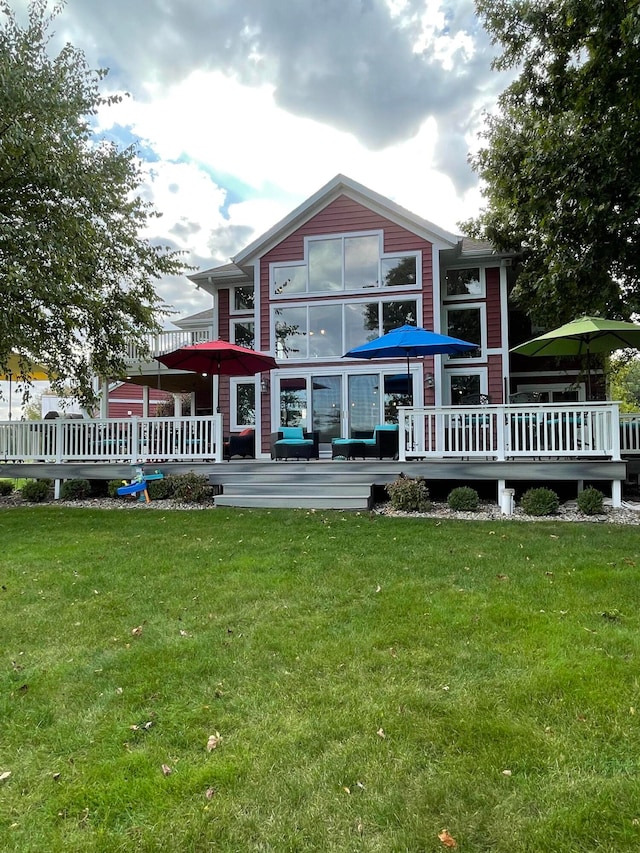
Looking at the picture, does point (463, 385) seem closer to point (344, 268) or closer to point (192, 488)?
point (344, 268)

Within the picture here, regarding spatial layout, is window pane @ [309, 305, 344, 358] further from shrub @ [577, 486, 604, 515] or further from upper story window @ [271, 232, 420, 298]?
shrub @ [577, 486, 604, 515]

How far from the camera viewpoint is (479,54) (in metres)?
9.96

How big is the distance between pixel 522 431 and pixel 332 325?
610cm

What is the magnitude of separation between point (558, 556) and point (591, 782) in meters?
3.47

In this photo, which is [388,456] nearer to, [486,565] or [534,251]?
[486,565]

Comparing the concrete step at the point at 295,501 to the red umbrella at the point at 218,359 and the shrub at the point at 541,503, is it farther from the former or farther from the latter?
the red umbrella at the point at 218,359

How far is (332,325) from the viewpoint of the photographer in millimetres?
12789

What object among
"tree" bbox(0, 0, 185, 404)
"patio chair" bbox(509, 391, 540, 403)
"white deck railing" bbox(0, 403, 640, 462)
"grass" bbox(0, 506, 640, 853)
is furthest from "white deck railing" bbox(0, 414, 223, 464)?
"patio chair" bbox(509, 391, 540, 403)

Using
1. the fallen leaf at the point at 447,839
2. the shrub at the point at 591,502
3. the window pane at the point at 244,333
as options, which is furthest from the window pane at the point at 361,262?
the fallen leaf at the point at 447,839

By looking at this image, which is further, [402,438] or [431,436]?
[431,436]

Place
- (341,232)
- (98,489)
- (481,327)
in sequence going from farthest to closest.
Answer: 1. (481,327)
2. (341,232)
3. (98,489)

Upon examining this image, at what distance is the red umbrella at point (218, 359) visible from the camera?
9.44 metres

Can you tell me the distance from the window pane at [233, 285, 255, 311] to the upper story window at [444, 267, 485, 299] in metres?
5.60

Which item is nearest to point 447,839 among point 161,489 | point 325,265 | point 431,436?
point 431,436
